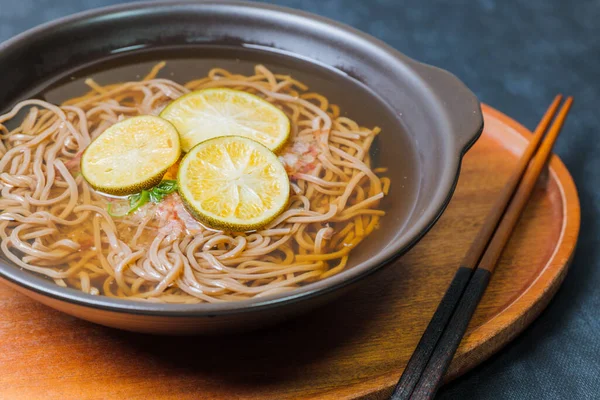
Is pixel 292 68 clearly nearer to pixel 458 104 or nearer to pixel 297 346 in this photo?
pixel 458 104

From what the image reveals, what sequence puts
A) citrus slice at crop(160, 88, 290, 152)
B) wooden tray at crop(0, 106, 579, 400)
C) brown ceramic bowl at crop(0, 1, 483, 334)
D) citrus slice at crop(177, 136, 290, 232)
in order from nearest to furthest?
brown ceramic bowl at crop(0, 1, 483, 334), wooden tray at crop(0, 106, 579, 400), citrus slice at crop(177, 136, 290, 232), citrus slice at crop(160, 88, 290, 152)

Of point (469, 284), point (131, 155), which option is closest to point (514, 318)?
point (469, 284)

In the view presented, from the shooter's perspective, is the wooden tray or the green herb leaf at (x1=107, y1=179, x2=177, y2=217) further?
the green herb leaf at (x1=107, y1=179, x2=177, y2=217)

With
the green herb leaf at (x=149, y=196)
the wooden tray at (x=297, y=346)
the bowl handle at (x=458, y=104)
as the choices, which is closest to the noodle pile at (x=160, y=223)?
the green herb leaf at (x=149, y=196)

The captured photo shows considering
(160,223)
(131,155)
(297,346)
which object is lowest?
Result: (297,346)

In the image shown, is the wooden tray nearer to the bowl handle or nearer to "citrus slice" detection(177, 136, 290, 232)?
"citrus slice" detection(177, 136, 290, 232)

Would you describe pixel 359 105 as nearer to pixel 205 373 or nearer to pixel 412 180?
pixel 412 180

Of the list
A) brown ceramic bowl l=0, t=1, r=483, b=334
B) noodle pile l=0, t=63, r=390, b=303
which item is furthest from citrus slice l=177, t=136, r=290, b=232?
brown ceramic bowl l=0, t=1, r=483, b=334
